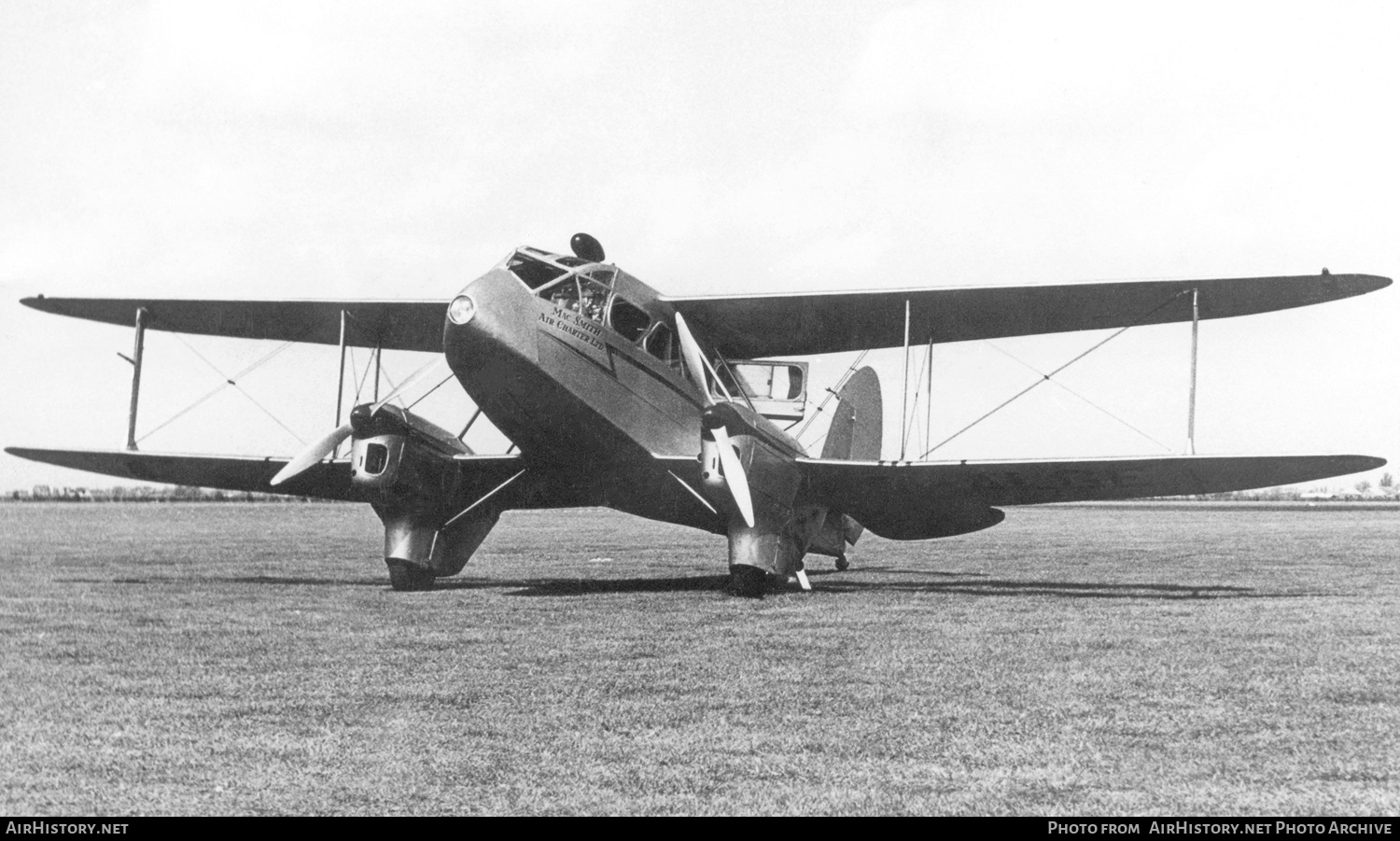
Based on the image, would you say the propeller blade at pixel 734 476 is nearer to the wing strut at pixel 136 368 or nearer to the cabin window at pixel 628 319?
the cabin window at pixel 628 319

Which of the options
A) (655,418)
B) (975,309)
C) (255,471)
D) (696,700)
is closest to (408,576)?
(255,471)

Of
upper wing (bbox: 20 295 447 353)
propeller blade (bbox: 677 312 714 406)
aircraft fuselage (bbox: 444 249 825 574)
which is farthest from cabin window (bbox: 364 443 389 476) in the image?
propeller blade (bbox: 677 312 714 406)

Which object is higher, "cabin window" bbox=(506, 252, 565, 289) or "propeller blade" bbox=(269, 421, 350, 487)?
"cabin window" bbox=(506, 252, 565, 289)

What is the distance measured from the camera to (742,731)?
6480 mm

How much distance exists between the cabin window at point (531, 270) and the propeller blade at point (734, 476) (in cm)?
285

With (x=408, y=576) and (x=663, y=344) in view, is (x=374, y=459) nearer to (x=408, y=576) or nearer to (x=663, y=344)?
(x=408, y=576)

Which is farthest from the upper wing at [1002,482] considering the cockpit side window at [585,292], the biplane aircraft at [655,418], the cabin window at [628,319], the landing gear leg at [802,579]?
the cockpit side window at [585,292]

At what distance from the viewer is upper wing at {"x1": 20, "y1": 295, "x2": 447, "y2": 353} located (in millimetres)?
17141

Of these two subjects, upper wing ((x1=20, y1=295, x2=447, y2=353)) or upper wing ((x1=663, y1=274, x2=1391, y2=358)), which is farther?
upper wing ((x1=20, y1=295, x2=447, y2=353))

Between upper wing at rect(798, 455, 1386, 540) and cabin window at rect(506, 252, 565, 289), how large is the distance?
432cm

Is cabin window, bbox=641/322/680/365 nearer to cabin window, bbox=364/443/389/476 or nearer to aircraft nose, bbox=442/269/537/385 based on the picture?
aircraft nose, bbox=442/269/537/385
